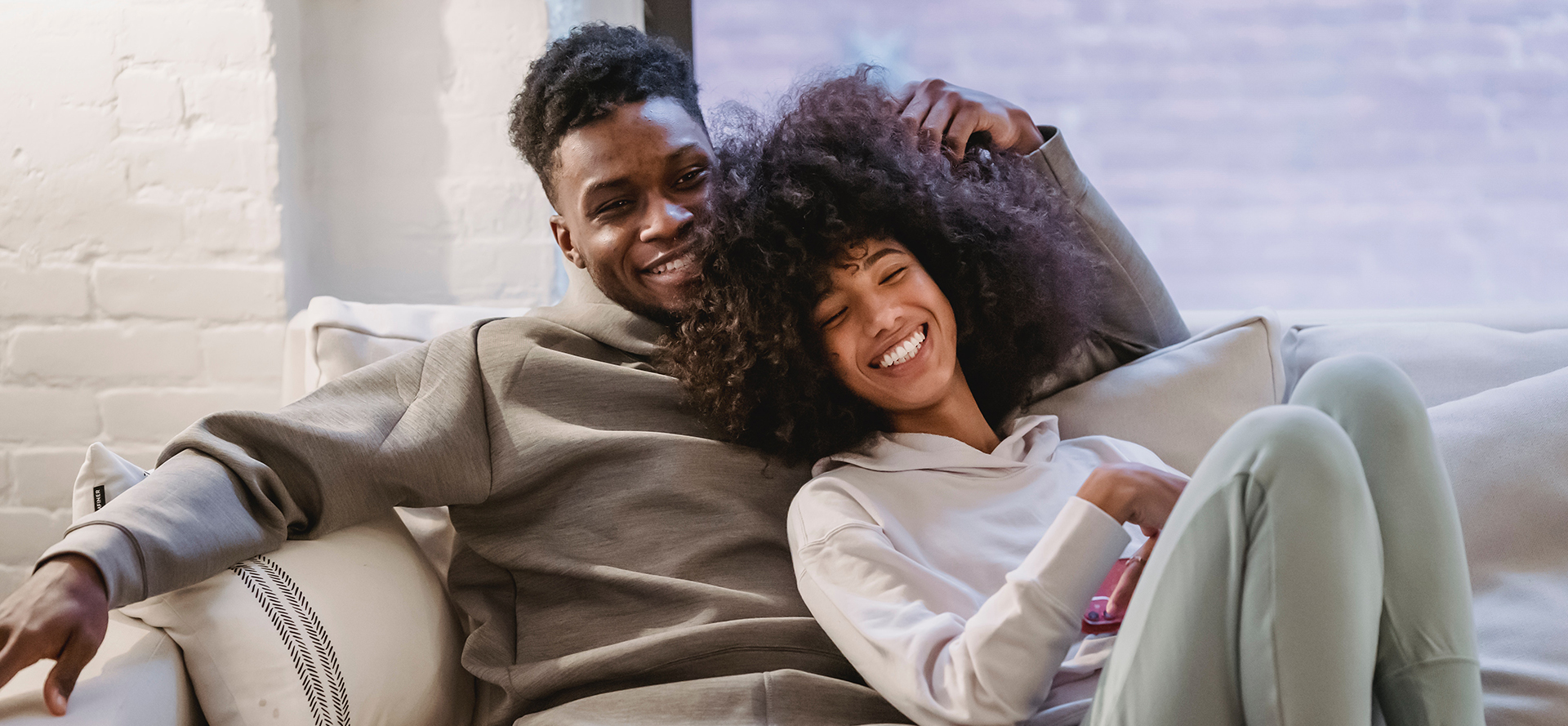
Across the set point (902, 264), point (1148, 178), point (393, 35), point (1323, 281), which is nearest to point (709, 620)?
point (902, 264)

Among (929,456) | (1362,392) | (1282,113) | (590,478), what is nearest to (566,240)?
(590,478)

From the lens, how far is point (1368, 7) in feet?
7.02

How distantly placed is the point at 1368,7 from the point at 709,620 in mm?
1881

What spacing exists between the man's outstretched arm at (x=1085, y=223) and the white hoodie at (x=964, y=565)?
200 millimetres

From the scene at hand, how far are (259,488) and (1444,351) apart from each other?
1.40 metres

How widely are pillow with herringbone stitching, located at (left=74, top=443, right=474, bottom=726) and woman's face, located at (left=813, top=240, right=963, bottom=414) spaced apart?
532 mm

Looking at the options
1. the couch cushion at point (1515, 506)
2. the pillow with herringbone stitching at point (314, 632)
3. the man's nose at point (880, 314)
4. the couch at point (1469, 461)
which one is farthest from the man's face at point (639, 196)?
the couch cushion at point (1515, 506)

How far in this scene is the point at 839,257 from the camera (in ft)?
3.84

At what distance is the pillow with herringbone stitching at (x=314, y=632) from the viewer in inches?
37.7

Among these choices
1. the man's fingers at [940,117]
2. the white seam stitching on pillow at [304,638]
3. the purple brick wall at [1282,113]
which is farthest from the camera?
the purple brick wall at [1282,113]

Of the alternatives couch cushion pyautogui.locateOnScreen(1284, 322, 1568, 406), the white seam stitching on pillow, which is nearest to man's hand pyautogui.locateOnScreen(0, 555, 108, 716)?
the white seam stitching on pillow

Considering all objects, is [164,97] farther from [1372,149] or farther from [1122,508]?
[1372,149]

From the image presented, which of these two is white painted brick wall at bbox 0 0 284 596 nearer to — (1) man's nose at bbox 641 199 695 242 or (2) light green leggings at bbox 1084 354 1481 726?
(1) man's nose at bbox 641 199 695 242

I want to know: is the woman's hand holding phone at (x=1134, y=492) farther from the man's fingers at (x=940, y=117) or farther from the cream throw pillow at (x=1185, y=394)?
the man's fingers at (x=940, y=117)
